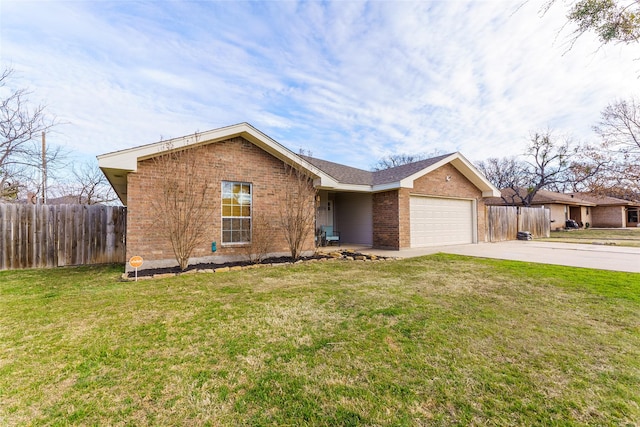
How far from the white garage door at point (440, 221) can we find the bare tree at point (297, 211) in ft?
17.9

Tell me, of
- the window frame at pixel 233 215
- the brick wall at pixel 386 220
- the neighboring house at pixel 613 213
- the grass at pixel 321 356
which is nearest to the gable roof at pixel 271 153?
the brick wall at pixel 386 220

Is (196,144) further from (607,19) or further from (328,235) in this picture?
(607,19)

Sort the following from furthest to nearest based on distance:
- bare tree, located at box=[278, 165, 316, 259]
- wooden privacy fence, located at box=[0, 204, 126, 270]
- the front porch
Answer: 1. the front porch
2. bare tree, located at box=[278, 165, 316, 259]
3. wooden privacy fence, located at box=[0, 204, 126, 270]

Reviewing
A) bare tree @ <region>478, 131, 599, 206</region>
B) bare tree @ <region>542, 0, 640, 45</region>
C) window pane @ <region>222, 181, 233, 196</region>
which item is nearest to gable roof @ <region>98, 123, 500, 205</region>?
window pane @ <region>222, 181, 233, 196</region>

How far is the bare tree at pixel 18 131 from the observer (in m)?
10.3

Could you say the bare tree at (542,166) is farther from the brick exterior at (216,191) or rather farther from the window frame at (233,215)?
the window frame at (233,215)

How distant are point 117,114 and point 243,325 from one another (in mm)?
12170

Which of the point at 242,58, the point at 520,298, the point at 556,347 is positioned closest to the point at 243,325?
the point at 556,347

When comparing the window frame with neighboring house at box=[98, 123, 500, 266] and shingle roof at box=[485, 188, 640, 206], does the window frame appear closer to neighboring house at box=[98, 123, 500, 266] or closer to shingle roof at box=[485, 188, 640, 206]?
neighboring house at box=[98, 123, 500, 266]

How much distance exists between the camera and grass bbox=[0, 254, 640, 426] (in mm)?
2035

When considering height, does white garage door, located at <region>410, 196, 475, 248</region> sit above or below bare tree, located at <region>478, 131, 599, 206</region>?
below

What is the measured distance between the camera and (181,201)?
24.5 ft

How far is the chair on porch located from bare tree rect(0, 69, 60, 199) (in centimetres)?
1224

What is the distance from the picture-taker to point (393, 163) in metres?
43.8
